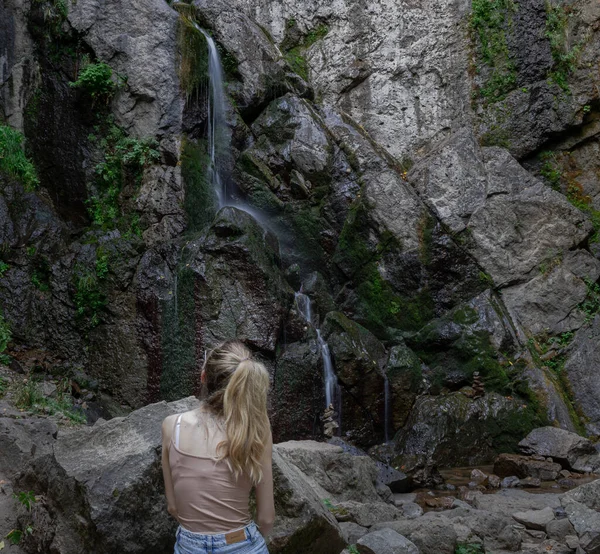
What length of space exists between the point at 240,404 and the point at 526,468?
765cm

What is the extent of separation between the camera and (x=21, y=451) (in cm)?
489

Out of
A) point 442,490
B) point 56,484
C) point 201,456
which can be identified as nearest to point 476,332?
point 442,490

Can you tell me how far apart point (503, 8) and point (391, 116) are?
3540 millimetres

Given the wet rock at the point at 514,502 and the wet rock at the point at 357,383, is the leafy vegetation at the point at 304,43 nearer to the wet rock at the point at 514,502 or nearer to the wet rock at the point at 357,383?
the wet rock at the point at 357,383

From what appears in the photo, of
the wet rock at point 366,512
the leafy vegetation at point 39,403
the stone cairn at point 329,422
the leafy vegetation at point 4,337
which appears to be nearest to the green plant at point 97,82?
the leafy vegetation at point 4,337

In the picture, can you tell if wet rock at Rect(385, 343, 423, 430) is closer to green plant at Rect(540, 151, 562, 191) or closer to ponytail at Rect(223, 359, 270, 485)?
green plant at Rect(540, 151, 562, 191)

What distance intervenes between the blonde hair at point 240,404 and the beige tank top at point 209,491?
4 centimetres

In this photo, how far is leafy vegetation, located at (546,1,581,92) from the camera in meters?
13.9

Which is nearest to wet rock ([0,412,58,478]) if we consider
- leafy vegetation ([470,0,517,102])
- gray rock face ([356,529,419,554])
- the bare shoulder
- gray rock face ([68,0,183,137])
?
gray rock face ([356,529,419,554])

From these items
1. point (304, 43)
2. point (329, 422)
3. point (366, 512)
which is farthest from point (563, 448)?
point (304, 43)

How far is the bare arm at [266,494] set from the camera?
235cm

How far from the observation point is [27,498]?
3793 mm

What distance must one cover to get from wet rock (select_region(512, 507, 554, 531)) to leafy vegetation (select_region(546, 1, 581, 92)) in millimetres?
10657

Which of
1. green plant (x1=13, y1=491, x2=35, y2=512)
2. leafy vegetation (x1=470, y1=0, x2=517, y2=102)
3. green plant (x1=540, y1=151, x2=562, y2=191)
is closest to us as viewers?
green plant (x1=13, y1=491, x2=35, y2=512)
